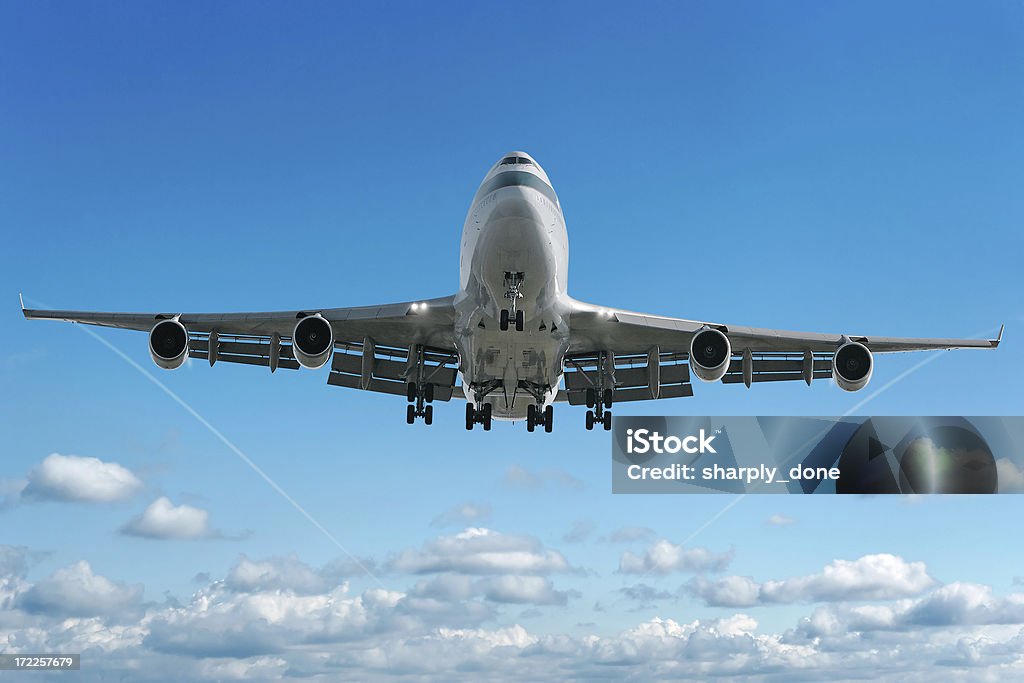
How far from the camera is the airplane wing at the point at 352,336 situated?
105 ft

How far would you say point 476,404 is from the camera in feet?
111

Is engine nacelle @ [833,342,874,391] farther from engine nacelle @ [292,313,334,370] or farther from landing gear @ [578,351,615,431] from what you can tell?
engine nacelle @ [292,313,334,370]

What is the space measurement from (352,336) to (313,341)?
277 centimetres

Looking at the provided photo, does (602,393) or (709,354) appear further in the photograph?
(602,393)

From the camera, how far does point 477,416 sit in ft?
112

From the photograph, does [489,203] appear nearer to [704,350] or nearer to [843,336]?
[704,350]

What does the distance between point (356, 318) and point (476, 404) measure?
4.32m

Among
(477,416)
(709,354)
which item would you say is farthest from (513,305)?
(477,416)

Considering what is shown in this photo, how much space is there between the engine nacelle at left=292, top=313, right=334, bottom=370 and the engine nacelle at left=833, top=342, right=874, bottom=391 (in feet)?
43.8

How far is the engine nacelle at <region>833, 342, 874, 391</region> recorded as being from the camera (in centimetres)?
3178

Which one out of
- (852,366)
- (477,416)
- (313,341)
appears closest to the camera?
(313,341)

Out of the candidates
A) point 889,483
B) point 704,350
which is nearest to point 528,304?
point 704,350

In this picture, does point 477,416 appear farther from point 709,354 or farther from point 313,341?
point 709,354

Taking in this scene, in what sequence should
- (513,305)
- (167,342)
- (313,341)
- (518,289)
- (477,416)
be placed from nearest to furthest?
(518,289)
(513,305)
(313,341)
(167,342)
(477,416)
